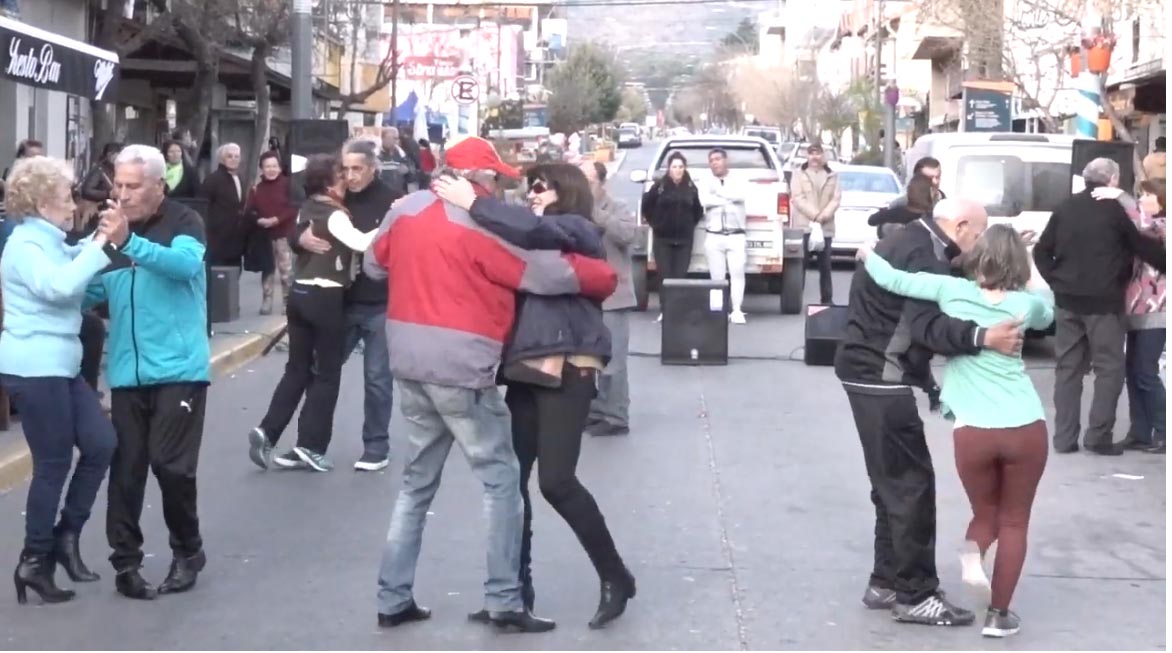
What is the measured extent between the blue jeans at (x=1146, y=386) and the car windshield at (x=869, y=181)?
1408 cm

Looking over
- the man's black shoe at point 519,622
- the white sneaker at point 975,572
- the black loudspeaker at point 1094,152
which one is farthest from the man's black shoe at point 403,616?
the black loudspeaker at point 1094,152

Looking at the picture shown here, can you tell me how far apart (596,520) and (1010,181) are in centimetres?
1099

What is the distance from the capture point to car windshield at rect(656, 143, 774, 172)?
20516 mm

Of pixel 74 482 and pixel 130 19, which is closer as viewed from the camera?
pixel 74 482

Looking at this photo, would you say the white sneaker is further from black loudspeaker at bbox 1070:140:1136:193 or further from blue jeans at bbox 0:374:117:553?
black loudspeaker at bbox 1070:140:1136:193

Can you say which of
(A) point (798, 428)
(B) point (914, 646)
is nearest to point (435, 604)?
(B) point (914, 646)

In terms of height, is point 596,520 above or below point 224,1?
below

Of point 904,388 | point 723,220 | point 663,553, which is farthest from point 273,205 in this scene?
point 904,388

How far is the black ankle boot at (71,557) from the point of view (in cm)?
723

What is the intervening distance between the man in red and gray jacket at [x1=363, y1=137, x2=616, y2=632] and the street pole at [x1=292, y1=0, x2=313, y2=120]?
14.8 m

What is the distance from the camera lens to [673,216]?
57.3 ft

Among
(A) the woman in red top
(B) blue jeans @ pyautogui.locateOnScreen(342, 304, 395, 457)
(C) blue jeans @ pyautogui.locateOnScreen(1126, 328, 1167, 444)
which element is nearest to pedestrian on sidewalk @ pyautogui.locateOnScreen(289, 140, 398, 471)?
(B) blue jeans @ pyautogui.locateOnScreen(342, 304, 395, 457)

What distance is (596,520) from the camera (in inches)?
261

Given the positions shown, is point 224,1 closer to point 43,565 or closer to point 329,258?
point 329,258
